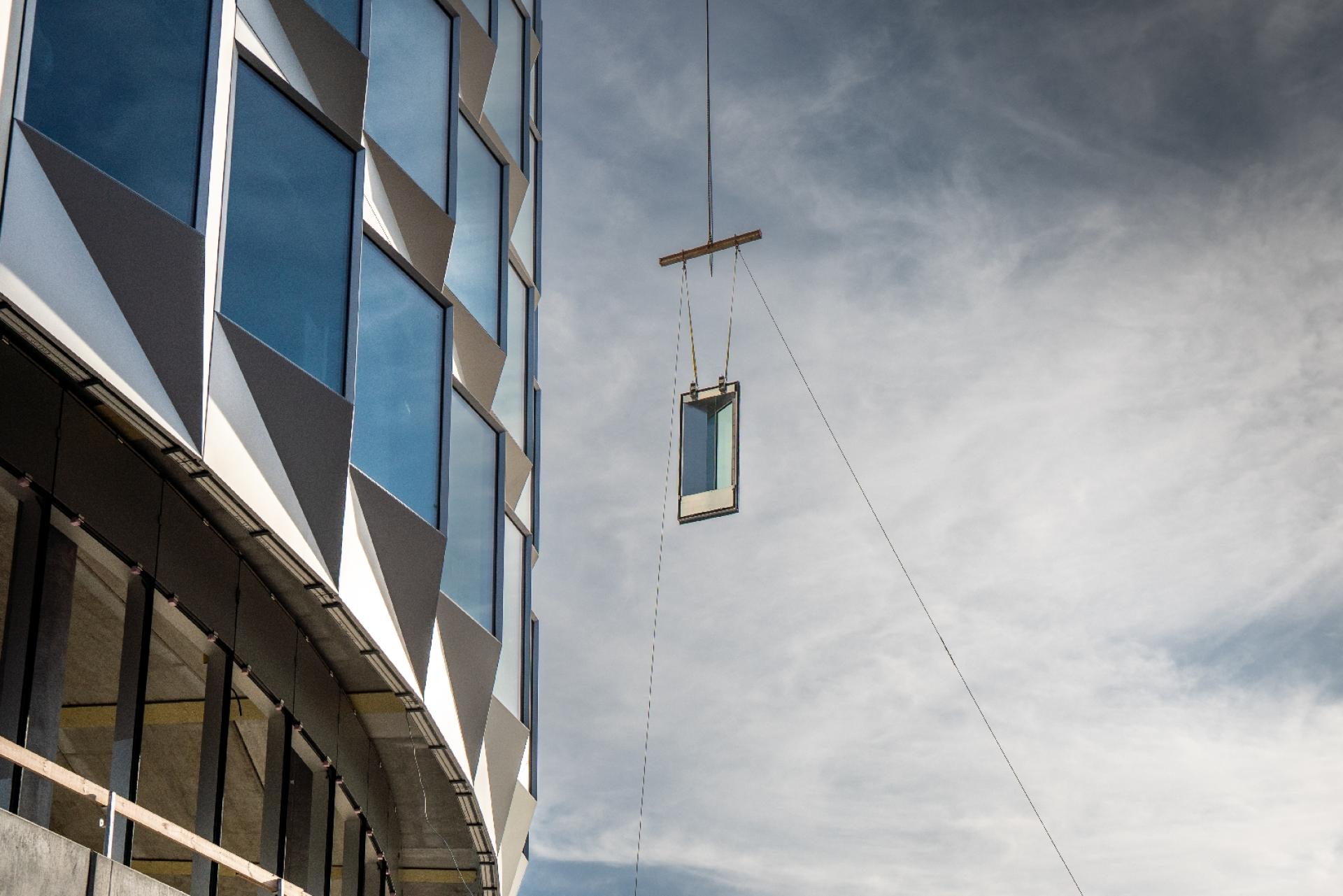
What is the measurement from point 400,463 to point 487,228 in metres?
6.14

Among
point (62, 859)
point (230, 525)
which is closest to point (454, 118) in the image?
point (230, 525)

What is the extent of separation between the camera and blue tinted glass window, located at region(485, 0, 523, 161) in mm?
22984

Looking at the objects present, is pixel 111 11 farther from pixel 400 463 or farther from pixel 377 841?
pixel 377 841

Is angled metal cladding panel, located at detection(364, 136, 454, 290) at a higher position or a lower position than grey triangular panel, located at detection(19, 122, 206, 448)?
higher

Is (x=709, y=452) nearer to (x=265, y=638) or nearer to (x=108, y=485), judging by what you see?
(x=265, y=638)

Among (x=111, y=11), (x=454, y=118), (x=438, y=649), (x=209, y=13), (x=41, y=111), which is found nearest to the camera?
(x=41, y=111)

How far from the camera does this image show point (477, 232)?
20.7m

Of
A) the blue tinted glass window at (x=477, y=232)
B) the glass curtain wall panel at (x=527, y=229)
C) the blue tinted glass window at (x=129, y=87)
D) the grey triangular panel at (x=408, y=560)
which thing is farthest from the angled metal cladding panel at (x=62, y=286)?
the glass curtain wall panel at (x=527, y=229)

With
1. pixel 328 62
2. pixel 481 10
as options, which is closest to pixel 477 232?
pixel 481 10

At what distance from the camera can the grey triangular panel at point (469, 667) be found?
57.1ft

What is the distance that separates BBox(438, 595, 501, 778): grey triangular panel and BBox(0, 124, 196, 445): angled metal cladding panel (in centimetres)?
619

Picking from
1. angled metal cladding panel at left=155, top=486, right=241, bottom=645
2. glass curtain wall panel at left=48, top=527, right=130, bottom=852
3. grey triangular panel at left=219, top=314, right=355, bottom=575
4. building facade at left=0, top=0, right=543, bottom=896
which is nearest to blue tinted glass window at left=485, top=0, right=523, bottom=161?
building facade at left=0, top=0, right=543, bottom=896

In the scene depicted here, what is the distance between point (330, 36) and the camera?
15.4 meters

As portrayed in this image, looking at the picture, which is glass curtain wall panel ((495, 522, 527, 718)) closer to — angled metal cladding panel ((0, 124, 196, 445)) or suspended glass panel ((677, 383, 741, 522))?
suspended glass panel ((677, 383, 741, 522))
